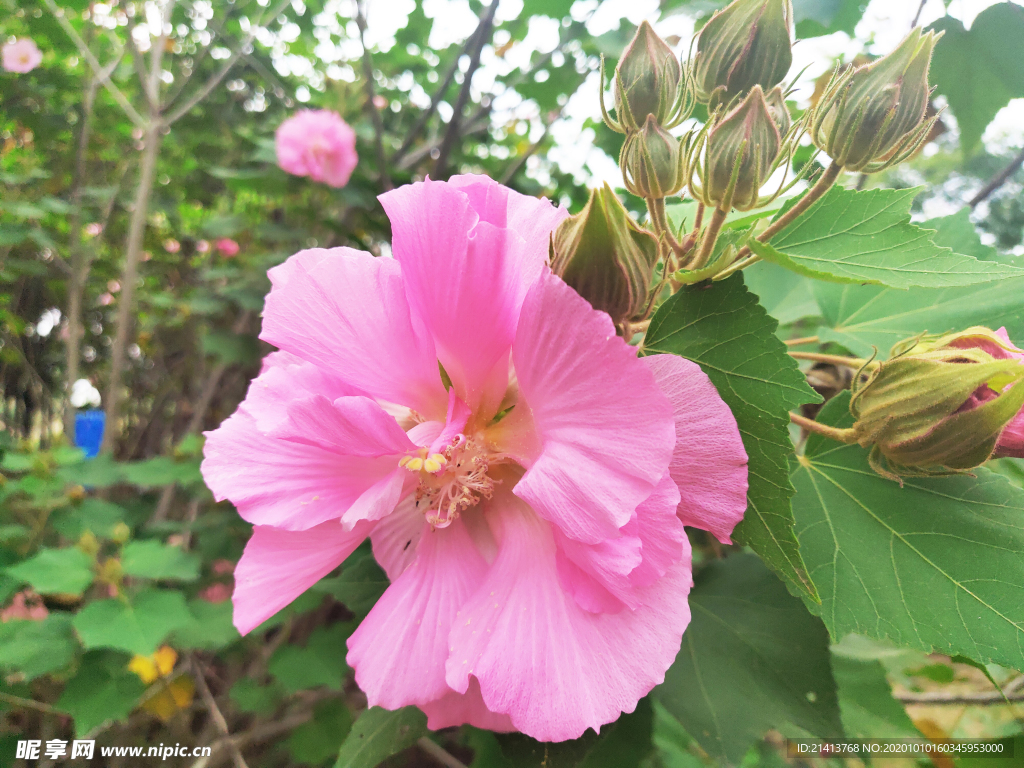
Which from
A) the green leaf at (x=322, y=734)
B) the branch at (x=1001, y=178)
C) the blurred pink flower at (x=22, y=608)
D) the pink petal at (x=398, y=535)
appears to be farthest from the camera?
the blurred pink flower at (x=22, y=608)

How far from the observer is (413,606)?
22.4 inches

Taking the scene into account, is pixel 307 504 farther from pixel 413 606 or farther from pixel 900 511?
pixel 900 511

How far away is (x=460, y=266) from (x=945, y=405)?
48cm

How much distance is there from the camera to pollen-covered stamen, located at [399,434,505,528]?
565 mm

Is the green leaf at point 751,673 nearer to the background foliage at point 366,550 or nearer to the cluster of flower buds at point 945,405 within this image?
the background foliage at point 366,550

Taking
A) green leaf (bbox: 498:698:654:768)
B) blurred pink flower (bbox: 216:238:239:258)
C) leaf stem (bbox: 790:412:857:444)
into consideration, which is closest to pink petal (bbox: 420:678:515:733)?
green leaf (bbox: 498:698:654:768)

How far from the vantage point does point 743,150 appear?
1.74 feet

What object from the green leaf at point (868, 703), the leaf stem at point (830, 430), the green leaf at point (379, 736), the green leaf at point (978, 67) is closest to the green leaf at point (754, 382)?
the leaf stem at point (830, 430)

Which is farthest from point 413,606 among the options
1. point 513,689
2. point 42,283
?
point 42,283

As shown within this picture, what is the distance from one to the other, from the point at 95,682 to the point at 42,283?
9.25 ft

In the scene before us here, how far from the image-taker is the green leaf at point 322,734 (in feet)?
4.66

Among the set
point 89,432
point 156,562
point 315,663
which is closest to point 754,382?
point 315,663

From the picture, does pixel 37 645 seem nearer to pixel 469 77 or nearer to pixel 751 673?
pixel 751 673

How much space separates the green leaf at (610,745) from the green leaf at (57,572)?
114cm
